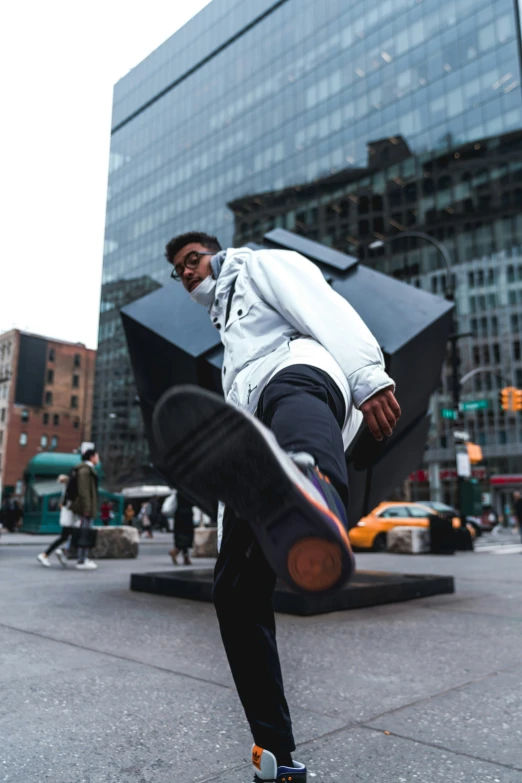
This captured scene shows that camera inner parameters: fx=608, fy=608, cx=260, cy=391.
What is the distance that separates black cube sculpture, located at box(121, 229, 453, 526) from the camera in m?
5.34

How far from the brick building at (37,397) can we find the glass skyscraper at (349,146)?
6548 mm

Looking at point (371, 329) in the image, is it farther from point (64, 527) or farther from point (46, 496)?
point (46, 496)

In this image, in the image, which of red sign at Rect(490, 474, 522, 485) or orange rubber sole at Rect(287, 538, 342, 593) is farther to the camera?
red sign at Rect(490, 474, 522, 485)

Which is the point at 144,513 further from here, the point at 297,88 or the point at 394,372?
the point at 297,88

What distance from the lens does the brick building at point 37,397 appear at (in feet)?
248

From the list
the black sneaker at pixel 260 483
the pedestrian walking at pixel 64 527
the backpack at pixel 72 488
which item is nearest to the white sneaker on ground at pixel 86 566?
the pedestrian walking at pixel 64 527

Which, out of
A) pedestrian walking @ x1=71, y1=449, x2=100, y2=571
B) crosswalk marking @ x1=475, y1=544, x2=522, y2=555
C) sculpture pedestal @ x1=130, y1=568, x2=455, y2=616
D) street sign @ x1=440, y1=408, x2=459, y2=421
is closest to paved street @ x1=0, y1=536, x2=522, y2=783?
sculpture pedestal @ x1=130, y1=568, x2=455, y2=616

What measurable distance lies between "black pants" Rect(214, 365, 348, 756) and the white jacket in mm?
68

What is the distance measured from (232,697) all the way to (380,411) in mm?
1628

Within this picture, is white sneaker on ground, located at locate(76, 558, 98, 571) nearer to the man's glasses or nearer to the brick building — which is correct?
the man's glasses

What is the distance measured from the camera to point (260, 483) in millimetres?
1271

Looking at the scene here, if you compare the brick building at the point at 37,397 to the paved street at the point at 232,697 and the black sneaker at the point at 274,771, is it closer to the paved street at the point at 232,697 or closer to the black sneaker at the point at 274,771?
the paved street at the point at 232,697

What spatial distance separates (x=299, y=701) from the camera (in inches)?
102

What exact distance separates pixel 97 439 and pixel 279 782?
7901cm
